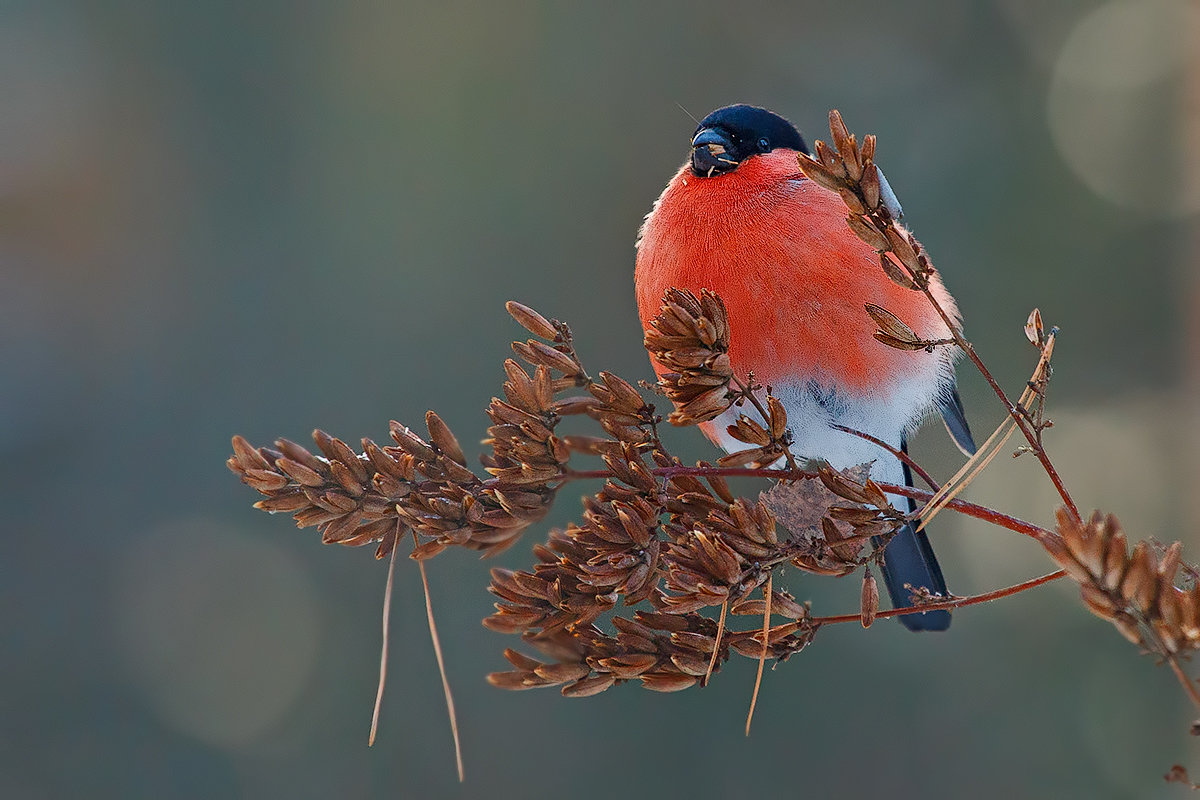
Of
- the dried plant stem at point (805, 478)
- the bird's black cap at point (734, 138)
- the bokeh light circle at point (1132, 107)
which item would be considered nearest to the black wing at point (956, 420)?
the bird's black cap at point (734, 138)

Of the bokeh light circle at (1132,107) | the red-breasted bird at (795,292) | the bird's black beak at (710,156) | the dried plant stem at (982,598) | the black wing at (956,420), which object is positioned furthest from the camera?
the bokeh light circle at (1132,107)

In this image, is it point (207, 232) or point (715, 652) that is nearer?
point (715, 652)

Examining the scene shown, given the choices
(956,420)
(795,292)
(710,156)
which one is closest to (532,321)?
(795,292)

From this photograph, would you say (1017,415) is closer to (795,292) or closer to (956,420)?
(795,292)

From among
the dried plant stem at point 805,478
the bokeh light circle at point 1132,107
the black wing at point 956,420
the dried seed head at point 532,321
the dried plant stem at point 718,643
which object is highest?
the bokeh light circle at point 1132,107

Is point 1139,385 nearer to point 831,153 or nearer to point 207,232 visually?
point 831,153

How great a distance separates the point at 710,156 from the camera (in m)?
1.12

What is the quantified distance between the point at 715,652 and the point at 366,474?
0.24 metres

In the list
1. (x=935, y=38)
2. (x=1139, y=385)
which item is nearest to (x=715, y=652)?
(x=1139, y=385)

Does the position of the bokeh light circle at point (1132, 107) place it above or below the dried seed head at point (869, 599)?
above

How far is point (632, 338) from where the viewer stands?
3160 millimetres

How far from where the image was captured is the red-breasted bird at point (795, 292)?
1.02 metres

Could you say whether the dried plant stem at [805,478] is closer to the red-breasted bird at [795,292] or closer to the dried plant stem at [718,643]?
the dried plant stem at [718,643]

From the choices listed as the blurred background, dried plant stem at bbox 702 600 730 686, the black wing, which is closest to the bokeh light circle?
the blurred background
